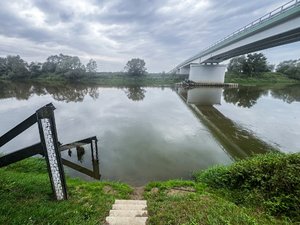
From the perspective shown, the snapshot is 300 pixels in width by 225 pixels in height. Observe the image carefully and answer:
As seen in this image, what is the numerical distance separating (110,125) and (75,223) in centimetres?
912

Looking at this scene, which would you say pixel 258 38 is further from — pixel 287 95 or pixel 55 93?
pixel 55 93

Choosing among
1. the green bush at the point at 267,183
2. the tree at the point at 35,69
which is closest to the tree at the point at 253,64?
the green bush at the point at 267,183

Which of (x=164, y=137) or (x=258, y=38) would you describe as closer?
(x=164, y=137)

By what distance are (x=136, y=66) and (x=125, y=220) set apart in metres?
54.3

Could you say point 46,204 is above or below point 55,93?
above

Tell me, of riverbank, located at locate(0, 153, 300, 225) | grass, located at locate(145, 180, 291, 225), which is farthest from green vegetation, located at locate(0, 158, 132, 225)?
grass, located at locate(145, 180, 291, 225)

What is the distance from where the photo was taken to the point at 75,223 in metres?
2.72

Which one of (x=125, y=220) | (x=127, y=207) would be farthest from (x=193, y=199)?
(x=125, y=220)

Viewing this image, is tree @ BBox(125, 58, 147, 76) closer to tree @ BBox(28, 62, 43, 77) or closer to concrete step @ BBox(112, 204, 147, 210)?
tree @ BBox(28, 62, 43, 77)

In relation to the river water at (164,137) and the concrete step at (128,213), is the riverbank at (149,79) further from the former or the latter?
the concrete step at (128,213)

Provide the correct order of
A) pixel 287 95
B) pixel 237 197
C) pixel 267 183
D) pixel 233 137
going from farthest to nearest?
pixel 287 95 → pixel 233 137 → pixel 237 197 → pixel 267 183

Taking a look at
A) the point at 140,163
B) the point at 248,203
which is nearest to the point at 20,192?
the point at 140,163

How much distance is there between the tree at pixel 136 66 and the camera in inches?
2149

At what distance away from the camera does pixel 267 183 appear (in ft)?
13.5
